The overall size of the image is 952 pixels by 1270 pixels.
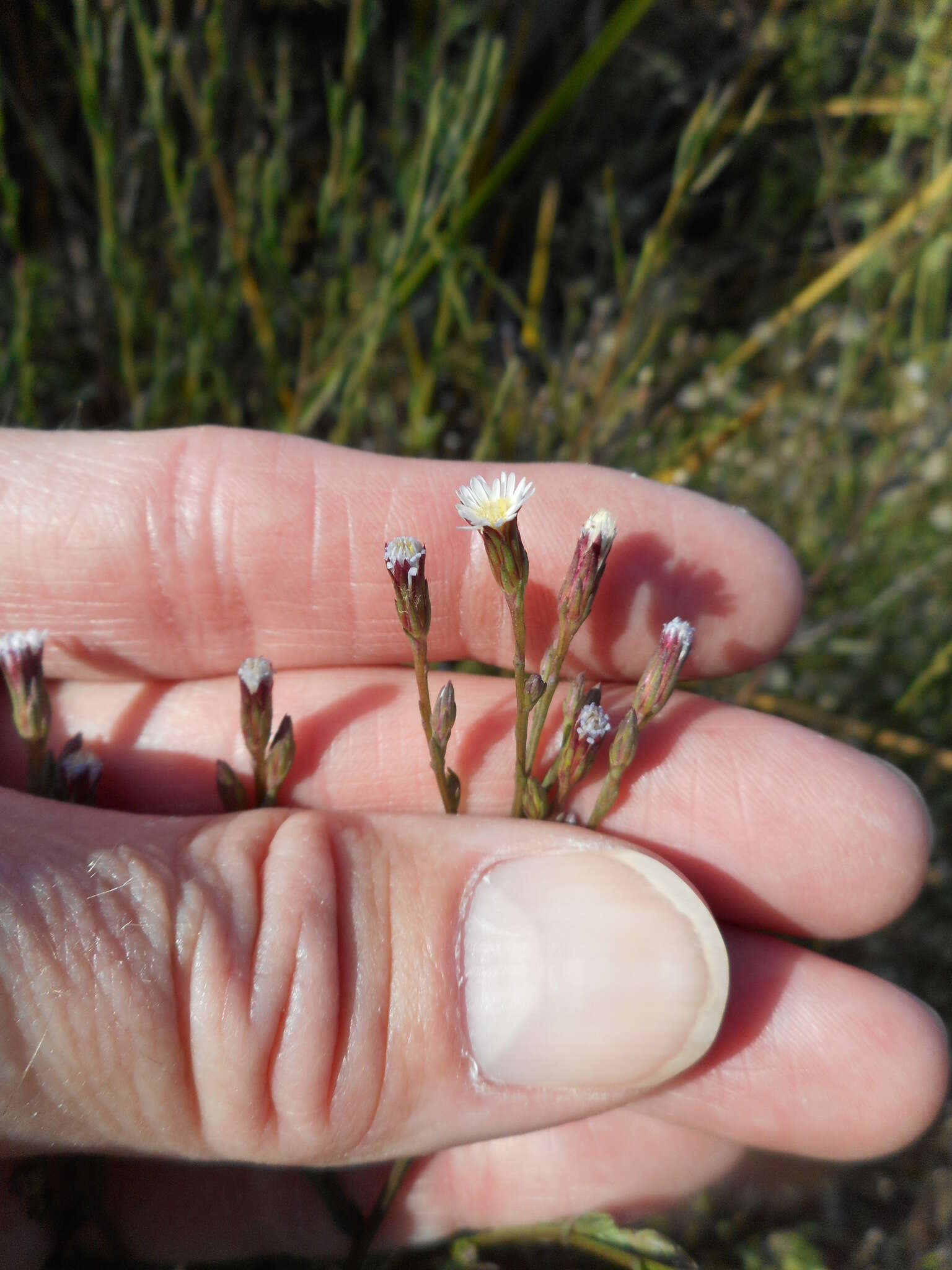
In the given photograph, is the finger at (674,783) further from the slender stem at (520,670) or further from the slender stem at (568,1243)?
the slender stem at (568,1243)

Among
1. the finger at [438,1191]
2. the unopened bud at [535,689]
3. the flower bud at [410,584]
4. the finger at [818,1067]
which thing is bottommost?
the finger at [438,1191]

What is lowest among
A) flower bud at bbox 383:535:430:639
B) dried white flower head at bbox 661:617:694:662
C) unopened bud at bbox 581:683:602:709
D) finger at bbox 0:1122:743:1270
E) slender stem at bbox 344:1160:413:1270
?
finger at bbox 0:1122:743:1270

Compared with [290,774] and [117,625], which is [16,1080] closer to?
[290,774]

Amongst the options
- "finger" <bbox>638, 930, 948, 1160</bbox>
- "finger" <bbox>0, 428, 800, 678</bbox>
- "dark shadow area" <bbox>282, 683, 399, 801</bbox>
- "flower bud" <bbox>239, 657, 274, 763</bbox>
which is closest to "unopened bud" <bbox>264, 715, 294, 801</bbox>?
"flower bud" <bbox>239, 657, 274, 763</bbox>

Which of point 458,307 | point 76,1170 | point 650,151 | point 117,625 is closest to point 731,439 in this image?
point 458,307

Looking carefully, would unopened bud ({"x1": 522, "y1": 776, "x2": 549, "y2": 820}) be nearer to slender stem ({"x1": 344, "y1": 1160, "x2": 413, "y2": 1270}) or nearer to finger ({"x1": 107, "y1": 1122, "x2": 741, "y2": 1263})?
slender stem ({"x1": 344, "y1": 1160, "x2": 413, "y2": 1270})

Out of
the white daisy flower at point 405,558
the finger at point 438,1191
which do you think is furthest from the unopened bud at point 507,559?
the finger at point 438,1191
